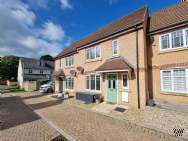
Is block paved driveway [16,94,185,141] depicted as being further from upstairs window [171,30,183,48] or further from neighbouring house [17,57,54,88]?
neighbouring house [17,57,54,88]

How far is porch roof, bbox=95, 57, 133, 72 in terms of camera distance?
12.2 metres

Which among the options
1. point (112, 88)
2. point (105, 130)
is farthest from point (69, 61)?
point (105, 130)

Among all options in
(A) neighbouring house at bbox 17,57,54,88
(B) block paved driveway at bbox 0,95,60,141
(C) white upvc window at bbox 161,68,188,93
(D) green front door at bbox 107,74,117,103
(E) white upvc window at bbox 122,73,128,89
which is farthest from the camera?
(A) neighbouring house at bbox 17,57,54,88

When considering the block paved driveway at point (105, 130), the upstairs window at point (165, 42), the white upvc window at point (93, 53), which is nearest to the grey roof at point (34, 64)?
the white upvc window at point (93, 53)

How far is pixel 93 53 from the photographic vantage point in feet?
56.5

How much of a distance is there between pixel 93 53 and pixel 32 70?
1564 inches

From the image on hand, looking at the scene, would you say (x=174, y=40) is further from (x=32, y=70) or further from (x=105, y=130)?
(x=32, y=70)

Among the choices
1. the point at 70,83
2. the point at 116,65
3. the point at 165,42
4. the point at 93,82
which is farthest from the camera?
the point at 70,83

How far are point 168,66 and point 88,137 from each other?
7.96m

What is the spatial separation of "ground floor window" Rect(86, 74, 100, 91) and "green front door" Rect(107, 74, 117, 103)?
72.8 inches

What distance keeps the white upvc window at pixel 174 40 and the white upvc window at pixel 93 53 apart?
6.96 m

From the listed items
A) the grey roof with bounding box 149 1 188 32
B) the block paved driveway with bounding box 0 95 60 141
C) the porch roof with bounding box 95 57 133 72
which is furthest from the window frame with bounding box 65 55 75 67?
the block paved driveway with bounding box 0 95 60 141

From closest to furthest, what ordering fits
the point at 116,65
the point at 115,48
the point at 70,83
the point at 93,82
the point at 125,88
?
the point at 125,88 < the point at 116,65 < the point at 115,48 < the point at 93,82 < the point at 70,83

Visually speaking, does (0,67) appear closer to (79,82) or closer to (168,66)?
(79,82)
